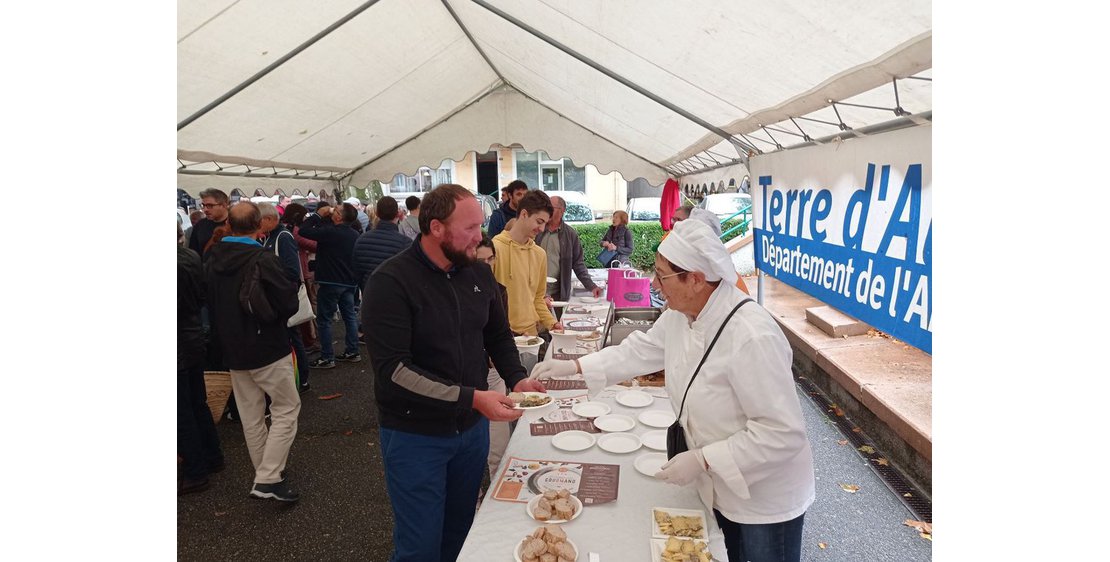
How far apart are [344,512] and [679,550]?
2869 mm

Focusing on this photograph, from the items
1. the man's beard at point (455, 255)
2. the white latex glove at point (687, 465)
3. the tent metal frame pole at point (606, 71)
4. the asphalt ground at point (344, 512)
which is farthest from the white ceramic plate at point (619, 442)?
the tent metal frame pole at point (606, 71)

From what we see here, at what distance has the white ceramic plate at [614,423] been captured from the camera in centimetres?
264

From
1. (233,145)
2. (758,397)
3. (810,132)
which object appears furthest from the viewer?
(233,145)

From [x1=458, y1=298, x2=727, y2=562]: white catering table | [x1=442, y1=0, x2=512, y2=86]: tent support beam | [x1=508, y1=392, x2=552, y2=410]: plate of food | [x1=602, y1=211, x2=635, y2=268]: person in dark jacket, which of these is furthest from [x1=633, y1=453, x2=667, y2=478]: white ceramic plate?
[x1=602, y1=211, x2=635, y2=268]: person in dark jacket

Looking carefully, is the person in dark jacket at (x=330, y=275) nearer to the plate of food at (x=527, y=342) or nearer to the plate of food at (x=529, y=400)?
the plate of food at (x=527, y=342)

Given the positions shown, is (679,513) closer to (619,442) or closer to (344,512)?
(619,442)

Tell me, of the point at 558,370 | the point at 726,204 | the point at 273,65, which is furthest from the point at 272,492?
the point at 726,204

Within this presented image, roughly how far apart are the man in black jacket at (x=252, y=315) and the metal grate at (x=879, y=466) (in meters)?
4.42

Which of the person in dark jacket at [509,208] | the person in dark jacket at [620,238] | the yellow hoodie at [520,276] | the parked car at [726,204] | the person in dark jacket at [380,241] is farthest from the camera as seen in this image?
the parked car at [726,204]

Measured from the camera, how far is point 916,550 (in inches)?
131

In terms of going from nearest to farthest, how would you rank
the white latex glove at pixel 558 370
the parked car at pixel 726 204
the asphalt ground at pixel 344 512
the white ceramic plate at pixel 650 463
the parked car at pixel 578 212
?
the white ceramic plate at pixel 650 463
the white latex glove at pixel 558 370
the asphalt ground at pixel 344 512
the parked car at pixel 726 204
the parked car at pixel 578 212

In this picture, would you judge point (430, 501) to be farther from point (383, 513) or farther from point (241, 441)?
point (241, 441)

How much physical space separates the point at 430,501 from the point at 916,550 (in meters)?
3.03

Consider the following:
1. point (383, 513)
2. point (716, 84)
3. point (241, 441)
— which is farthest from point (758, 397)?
point (241, 441)
